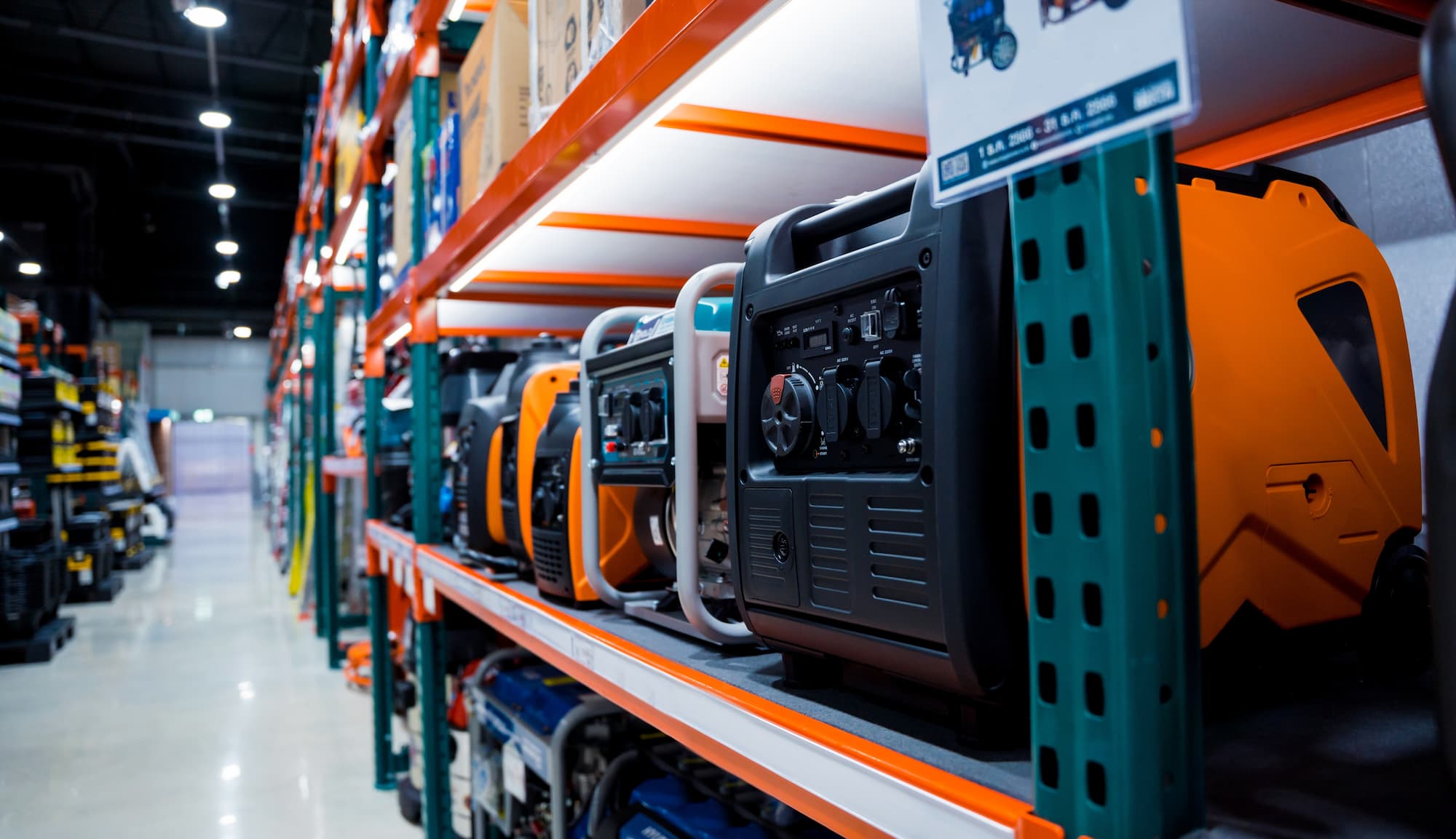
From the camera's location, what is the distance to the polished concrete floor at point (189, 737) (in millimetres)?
3002

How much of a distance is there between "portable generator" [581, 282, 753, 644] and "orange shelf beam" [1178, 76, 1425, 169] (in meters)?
0.70

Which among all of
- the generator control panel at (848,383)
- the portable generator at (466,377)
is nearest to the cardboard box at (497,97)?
the portable generator at (466,377)

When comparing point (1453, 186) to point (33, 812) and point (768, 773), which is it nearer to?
point (768, 773)

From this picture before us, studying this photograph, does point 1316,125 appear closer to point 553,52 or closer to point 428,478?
point 553,52

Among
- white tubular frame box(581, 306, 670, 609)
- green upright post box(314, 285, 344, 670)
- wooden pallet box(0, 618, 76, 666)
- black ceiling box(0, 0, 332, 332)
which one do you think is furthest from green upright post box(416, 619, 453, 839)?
black ceiling box(0, 0, 332, 332)

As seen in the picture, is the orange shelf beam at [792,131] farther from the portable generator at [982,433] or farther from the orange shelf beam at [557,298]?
the orange shelf beam at [557,298]

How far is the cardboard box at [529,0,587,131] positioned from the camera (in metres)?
1.17

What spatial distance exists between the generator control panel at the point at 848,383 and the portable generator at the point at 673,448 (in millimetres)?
139

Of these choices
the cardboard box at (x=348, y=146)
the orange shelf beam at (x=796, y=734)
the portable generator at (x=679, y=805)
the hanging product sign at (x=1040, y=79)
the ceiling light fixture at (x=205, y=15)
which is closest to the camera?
the hanging product sign at (x=1040, y=79)

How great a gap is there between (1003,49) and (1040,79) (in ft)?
0.11

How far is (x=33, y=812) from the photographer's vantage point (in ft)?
10.1

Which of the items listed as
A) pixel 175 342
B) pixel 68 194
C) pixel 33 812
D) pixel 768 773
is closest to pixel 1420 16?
pixel 768 773

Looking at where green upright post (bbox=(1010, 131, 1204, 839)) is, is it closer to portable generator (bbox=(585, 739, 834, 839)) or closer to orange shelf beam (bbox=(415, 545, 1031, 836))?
orange shelf beam (bbox=(415, 545, 1031, 836))

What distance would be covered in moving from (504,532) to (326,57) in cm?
1097
